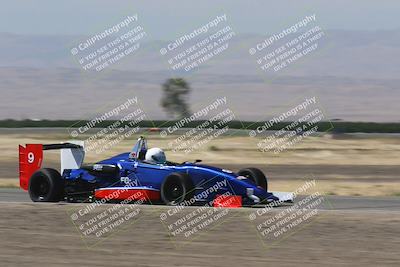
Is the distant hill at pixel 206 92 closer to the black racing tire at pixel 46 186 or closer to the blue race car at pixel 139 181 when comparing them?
the blue race car at pixel 139 181

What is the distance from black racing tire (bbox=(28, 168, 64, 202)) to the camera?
60.2 feet

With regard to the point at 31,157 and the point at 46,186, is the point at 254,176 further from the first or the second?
the point at 31,157

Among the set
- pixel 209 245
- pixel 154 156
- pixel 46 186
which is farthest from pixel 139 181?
pixel 209 245

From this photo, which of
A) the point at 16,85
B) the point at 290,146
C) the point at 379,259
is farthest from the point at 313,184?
the point at 16,85

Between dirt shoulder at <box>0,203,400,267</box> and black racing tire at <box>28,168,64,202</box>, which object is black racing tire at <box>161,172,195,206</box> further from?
black racing tire at <box>28,168,64,202</box>

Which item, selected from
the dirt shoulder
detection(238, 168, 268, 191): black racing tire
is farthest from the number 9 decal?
detection(238, 168, 268, 191): black racing tire

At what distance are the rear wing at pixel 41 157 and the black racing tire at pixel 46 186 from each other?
66 centimetres

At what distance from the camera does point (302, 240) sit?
1296 cm

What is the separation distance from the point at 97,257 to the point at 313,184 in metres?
16.3

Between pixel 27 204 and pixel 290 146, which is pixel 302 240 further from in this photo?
pixel 290 146

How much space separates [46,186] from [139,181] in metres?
1.96

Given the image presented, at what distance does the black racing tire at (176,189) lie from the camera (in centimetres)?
1711

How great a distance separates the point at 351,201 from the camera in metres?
20.0

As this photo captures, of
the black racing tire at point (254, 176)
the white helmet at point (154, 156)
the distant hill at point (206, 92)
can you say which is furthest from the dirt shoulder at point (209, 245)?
the distant hill at point (206, 92)
